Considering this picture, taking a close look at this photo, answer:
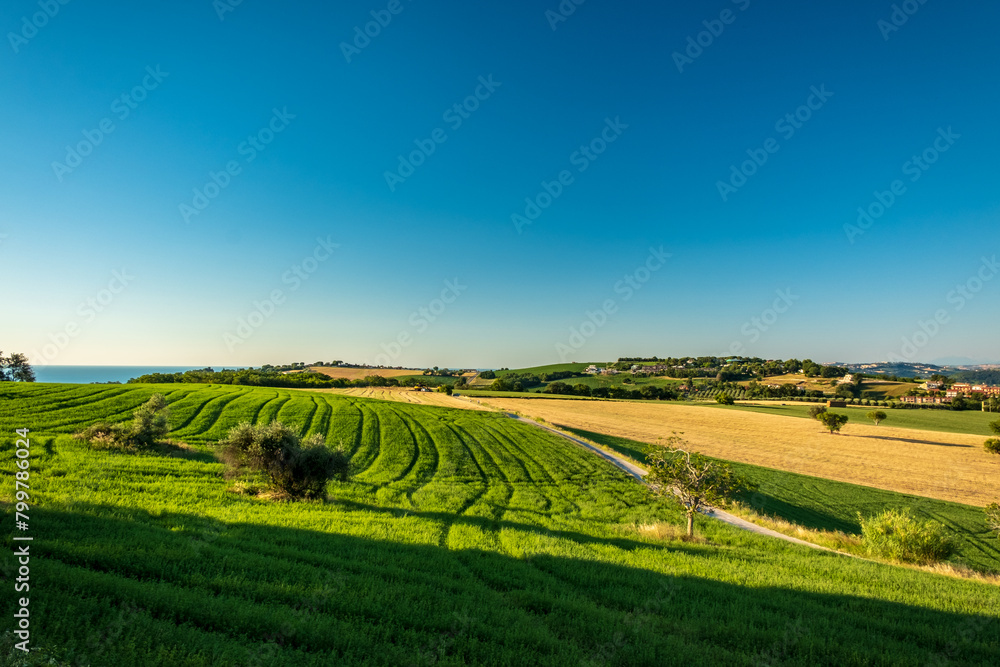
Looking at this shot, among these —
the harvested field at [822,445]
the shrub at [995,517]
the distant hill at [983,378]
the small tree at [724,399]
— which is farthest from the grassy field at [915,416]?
the distant hill at [983,378]

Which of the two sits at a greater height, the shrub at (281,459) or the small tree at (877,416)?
the shrub at (281,459)

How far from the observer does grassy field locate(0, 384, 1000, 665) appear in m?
6.26

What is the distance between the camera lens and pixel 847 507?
3778 centimetres

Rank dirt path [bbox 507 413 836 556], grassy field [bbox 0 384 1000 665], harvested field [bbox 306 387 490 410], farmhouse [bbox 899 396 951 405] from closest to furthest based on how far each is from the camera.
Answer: grassy field [bbox 0 384 1000 665]
dirt path [bbox 507 413 836 556]
harvested field [bbox 306 387 490 410]
farmhouse [bbox 899 396 951 405]

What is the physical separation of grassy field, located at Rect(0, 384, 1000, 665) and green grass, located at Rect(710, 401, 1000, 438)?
9876cm

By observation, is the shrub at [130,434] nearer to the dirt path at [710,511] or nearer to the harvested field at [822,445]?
the dirt path at [710,511]

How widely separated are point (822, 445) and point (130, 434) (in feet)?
289

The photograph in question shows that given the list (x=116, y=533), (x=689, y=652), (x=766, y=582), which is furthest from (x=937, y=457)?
(x=116, y=533)

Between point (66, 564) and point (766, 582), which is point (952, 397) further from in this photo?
point (66, 564)

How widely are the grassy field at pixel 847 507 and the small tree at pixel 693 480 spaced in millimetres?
8158

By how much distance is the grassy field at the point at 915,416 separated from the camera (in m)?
82.7

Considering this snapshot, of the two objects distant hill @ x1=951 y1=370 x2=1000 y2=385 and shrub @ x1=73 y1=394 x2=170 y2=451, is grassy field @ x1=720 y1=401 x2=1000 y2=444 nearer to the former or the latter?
distant hill @ x1=951 y1=370 x2=1000 y2=385

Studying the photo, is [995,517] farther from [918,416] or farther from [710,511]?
[918,416]

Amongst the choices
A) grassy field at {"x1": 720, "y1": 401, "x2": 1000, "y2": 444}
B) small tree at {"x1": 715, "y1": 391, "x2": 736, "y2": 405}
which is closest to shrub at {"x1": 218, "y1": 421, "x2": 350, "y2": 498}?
grassy field at {"x1": 720, "y1": 401, "x2": 1000, "y2": 444}
